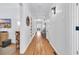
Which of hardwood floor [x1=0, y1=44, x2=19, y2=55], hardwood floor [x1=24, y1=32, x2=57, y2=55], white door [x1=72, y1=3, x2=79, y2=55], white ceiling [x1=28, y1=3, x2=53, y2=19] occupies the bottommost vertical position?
hardwood floor [x1=24, y1=32, x2=57, y2=55]

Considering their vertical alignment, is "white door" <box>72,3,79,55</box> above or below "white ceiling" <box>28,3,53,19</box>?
below

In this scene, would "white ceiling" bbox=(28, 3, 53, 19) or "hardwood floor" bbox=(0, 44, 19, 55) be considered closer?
"hardwood floor" bbox=(0, 44, 19, 55)

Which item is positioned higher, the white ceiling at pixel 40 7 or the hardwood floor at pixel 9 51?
the white ceiling at pixel 40 7

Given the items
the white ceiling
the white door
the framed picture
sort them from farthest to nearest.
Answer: the framed picture
the white ceiling
the white door

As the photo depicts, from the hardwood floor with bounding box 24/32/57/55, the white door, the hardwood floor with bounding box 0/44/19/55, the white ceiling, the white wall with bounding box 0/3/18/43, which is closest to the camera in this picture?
the white door

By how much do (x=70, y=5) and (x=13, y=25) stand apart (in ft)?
19.7

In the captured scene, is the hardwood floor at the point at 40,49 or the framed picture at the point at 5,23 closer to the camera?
the hardwood floor at the point at 40,49

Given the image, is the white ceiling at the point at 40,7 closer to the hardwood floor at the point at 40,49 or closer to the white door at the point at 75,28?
the hardwood floor at the point at 40,49

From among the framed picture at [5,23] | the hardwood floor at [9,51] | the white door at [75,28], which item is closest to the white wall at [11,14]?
the framed picture at [5,23]

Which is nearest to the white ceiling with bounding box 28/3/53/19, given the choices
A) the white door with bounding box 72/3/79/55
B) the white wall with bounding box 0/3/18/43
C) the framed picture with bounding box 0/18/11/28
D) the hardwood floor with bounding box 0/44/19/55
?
the white wall with bounding box 0/3/18/43

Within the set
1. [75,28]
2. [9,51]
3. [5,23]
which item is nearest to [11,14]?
[5,23]

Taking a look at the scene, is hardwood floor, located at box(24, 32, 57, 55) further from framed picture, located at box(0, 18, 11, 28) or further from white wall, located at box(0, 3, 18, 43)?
framed picture, located at box(0, 18, 11, 28)

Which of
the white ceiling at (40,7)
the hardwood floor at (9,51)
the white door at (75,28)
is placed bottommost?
the hardwood floor at (9,51)

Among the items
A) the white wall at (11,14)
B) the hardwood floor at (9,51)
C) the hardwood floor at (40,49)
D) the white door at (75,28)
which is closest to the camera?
the white door at (75,28)
